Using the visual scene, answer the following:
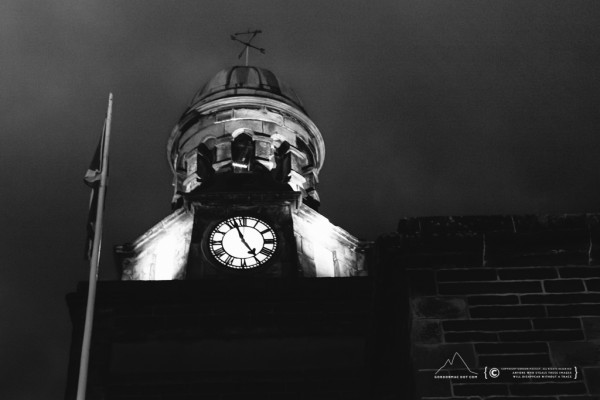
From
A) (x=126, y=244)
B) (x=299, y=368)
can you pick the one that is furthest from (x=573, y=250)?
(x=126, y=244)

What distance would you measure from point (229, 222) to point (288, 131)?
7.21 meters

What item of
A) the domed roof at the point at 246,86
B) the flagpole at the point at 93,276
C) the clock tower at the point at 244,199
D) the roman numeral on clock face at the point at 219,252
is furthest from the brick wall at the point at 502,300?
the domed roof at the point at 246,86

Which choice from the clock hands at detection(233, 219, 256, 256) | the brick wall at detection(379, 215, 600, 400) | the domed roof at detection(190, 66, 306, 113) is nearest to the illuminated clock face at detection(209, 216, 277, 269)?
the clock hands at detection(233, 219, 256, 256)

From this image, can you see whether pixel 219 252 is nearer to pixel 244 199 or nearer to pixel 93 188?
pixel 244 199

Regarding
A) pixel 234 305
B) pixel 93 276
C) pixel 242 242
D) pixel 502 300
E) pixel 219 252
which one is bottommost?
pixel 502 300

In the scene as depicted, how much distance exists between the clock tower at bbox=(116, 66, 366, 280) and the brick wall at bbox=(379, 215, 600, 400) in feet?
49.2

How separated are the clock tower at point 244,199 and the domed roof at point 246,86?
46 mm

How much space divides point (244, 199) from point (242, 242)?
56.7 inches

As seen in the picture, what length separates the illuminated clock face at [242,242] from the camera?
79.6 ft

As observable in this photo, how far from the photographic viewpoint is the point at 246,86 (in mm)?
32406

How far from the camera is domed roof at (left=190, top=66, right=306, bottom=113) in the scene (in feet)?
105

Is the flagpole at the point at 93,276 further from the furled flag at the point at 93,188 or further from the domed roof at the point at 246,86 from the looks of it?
the domed roof at the point at 246,86

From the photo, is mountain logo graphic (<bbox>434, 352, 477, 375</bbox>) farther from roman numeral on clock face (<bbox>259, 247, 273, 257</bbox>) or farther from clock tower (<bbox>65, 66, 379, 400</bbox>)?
roman numeral on clock face (<bbox>259, 247, 273, 257</bbox>)

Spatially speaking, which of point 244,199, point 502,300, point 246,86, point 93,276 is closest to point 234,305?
point 244,199
